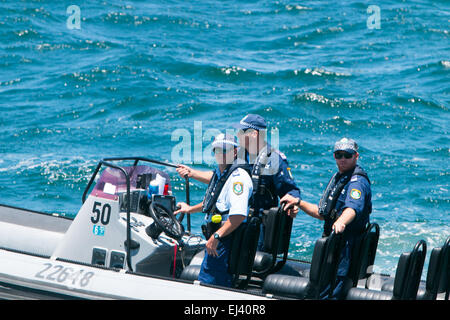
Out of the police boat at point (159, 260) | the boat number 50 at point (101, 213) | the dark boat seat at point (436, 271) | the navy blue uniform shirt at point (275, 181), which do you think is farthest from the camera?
the boat number 50 at point (101, 213)

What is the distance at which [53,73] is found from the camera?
17047 millimetres

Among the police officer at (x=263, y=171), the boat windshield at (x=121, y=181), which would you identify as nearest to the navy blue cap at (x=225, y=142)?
the police officer at (x=263, y=171)

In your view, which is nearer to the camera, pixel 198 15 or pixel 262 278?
pixel 262 278

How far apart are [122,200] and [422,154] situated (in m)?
8.34

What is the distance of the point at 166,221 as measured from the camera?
6.39 m

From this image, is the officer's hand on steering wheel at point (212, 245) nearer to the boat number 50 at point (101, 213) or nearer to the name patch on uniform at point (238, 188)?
the name patch on uniform at point (238, 188)

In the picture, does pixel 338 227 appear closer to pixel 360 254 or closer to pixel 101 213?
pixel 360 254

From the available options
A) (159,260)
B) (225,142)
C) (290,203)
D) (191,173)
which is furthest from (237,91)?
(225,142)

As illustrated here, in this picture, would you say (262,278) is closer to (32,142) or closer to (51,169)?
(51,169)

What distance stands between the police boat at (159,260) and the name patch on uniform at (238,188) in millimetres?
364

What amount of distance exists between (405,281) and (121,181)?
2.65 metres

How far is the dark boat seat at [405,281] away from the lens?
518 cm

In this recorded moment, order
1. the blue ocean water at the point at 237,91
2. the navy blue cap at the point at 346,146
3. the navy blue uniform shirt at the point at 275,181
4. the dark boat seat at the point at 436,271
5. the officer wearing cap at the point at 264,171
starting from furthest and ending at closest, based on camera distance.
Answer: the blue ocean water at the point at 237,91 → the navy blue uniform shirt at the point at 275,181 → the officer wearing cap at the point at 264,171 → the navy blue cap at the point at 346,146 → the dark boat seat at the point at 436,271
